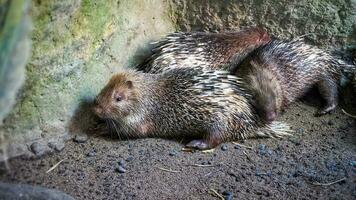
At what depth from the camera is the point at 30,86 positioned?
3.73 meters

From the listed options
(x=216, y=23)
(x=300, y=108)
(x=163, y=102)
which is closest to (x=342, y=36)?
(x=300, y=108)

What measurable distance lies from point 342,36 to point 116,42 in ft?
6.21

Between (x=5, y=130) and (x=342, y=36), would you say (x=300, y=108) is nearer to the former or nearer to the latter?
(x=342, y=36)

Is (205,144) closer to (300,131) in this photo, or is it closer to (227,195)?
(227,195)

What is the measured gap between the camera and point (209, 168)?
3.80 m

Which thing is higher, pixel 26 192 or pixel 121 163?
pixel 26 192

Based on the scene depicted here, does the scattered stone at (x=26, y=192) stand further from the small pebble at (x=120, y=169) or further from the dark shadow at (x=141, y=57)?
the dark shadow at (x=141, y=57)

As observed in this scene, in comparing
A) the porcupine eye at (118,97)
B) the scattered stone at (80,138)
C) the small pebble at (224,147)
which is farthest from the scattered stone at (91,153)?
the small pebble at (224,147)

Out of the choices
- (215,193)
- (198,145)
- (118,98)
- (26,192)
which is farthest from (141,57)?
(26,192)

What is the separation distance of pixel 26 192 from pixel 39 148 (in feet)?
2.66

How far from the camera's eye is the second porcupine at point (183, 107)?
414 centimetres

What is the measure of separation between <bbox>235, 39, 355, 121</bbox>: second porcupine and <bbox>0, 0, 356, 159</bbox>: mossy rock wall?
0.74ft

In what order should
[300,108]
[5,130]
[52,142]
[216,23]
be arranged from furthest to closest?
[216,23]
[300,108]
[52,142]
[5,130]

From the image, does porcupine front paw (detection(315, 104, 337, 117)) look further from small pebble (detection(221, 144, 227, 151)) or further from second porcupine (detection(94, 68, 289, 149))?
small pebble (detection(221, 144, 227, 151))
